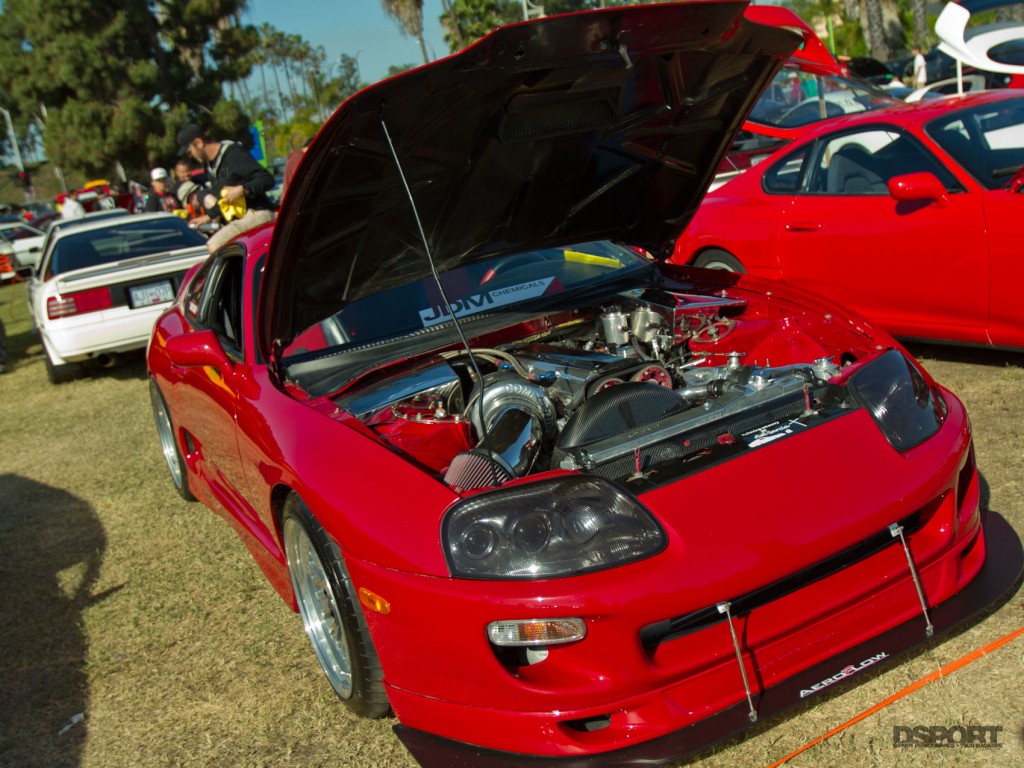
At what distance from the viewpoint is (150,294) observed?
8188 mm

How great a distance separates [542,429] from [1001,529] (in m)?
1.44

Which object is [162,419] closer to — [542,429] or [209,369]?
[209,369]

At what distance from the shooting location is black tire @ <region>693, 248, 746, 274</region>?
244 inches

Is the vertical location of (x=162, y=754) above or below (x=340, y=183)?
below

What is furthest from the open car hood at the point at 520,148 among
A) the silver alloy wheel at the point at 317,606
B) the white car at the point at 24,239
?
the white car at the point at 24,239

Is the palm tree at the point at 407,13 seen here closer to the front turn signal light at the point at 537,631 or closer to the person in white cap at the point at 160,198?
the person in white cap at the point at 160,198

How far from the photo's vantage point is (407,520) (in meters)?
2.39

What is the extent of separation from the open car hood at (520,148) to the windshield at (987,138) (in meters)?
1.88

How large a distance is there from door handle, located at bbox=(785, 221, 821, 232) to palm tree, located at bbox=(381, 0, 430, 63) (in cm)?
3919

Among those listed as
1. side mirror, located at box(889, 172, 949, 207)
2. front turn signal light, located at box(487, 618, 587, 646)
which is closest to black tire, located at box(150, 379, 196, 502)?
front turn signal light, located at box(487, 618, 587, 646)

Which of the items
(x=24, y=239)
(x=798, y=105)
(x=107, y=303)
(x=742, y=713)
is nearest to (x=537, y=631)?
(x=742, y=713)

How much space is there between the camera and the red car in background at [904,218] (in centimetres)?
480

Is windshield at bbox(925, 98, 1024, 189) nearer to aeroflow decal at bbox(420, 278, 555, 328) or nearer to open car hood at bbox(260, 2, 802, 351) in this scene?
open car hood at bbox(260, 2, 802, 351)

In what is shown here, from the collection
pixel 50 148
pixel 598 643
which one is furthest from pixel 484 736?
pixel 50 148
